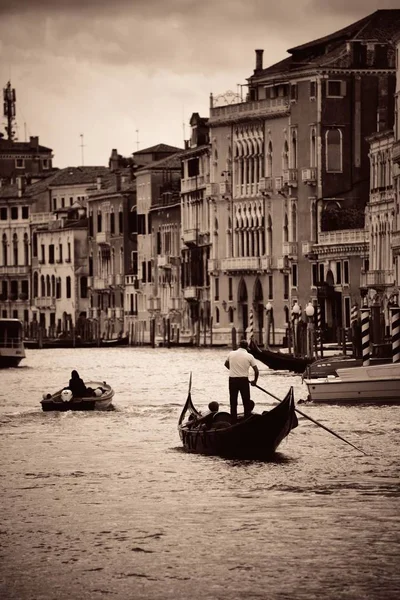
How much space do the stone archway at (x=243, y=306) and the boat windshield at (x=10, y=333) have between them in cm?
2033

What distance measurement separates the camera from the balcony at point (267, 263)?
80.4 metres

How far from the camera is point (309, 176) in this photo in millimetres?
76625

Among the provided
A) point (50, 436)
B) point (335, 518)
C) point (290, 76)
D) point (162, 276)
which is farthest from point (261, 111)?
point (335, 518)

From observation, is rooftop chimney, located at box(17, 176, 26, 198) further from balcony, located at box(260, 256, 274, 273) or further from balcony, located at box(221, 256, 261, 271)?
balcony, located at box(260, 256, 274, 273)

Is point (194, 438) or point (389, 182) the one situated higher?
point (389, 182)

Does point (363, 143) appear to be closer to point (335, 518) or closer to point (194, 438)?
point (194, 438)

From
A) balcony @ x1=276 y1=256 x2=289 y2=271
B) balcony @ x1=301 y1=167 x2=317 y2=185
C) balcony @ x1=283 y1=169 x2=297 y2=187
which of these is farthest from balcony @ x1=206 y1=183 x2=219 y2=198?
balcony @ x1=301 y1=167 x2=317 y2=185

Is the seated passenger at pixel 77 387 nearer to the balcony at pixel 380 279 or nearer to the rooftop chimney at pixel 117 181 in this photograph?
the balcony at pixel 380 279

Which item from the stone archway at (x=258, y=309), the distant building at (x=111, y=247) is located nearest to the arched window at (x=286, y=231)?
the stone archway at (x=258, y=309)

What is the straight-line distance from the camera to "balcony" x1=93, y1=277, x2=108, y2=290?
103000mm

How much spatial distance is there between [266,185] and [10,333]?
66.8ft

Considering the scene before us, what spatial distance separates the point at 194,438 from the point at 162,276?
217ft

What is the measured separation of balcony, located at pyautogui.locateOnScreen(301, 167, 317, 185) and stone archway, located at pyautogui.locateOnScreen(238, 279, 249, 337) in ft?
24.2

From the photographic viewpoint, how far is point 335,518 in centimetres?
2270
